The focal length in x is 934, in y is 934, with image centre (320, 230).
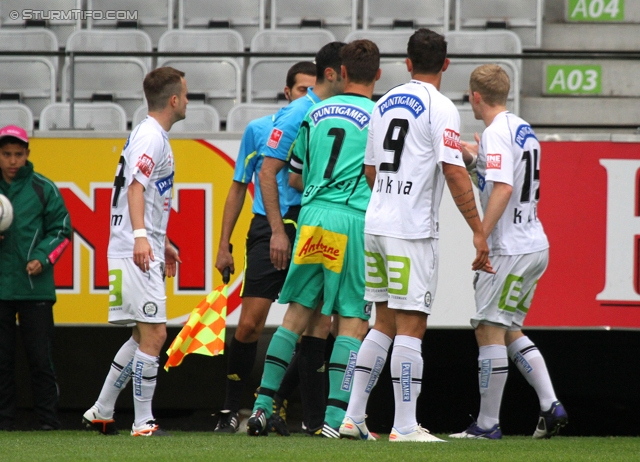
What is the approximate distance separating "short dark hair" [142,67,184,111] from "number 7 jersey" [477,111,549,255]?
1.77m

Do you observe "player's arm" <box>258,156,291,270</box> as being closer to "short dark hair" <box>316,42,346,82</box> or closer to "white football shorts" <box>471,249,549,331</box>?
"short dark hair" <box>316,42,346,82</box>

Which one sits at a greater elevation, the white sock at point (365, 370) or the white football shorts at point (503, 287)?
the white football shorts at point (503, 287)

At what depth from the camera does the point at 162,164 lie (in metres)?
5.22

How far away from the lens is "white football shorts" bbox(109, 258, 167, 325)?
5.07 m

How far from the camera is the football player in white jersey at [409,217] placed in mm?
4395

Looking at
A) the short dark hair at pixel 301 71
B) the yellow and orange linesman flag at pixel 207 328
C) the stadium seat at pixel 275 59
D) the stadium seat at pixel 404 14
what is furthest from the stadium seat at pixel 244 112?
the yellow and orange linesman flag at pixel 207 328

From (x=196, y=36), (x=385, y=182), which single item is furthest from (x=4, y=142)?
(x=196, y=36)

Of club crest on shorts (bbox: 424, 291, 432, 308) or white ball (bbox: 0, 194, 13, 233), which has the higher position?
white ball (bbox: 0, 194, 13, 233)

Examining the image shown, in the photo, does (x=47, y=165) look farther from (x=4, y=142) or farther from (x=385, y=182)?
(x=385, y=182)

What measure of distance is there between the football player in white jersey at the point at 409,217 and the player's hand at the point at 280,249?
2.13ft

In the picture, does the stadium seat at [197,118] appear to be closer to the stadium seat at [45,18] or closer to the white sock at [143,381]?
the stadium seat at [45,18]

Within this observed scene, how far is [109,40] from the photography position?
9672mm

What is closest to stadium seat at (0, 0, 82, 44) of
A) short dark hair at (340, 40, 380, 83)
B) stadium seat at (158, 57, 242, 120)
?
stadium seat at (158, 57, 242, 120)

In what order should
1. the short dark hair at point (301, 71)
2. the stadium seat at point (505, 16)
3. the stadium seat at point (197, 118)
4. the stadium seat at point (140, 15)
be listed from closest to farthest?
the short dark hair at point (301, 71)
the stadium seat at point (197, 118)
the stadium seat at point (505, 16)
the stadium seat at point (140, 15)
